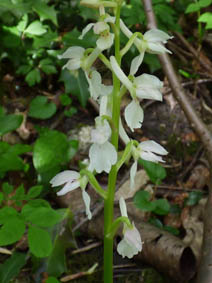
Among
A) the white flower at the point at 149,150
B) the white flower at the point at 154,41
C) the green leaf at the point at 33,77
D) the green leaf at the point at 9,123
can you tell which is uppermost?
the white flower at the point at 154,41

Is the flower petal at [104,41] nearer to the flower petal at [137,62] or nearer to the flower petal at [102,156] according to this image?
the flower petal at [137,62]

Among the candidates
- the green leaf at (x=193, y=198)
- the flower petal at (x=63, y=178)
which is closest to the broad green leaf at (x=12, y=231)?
the flower petal at (x=63, y=178)

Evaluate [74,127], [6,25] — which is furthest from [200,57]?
[6,25]

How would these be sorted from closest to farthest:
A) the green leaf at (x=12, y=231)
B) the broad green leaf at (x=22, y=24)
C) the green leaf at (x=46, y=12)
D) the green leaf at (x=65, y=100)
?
1. the green leaf at (x=12, y=231)
2. the green leaf at (x=46, y=12)
3. the broad green leaf at (x=22, y=24)
4. the green leaf at (x=65, y=100)

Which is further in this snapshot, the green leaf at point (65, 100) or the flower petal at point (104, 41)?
the green leaf at point (65, 100)

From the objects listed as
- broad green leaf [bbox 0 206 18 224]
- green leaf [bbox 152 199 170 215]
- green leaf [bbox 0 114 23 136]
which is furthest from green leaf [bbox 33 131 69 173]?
broad green leaf [bbox 0 206 18 224]

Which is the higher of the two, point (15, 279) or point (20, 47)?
point (20, 47)

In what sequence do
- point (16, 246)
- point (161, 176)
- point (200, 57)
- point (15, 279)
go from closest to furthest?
point (15, 279) → point (16, 246) → point (161, 176) → point (200, 57)

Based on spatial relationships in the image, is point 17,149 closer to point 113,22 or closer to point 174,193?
point 174,193
